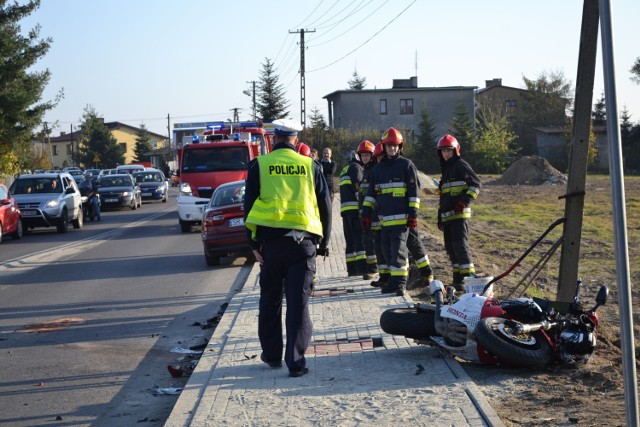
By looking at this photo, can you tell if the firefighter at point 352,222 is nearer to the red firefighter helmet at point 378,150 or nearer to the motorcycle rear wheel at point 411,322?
the red firefighter helmet at point 378,150

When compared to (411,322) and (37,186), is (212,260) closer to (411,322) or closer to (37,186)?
(411,322)

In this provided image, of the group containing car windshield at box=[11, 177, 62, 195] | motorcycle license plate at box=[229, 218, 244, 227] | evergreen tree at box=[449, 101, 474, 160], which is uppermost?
evergreen tree at box=[449, 101, 474, 160]

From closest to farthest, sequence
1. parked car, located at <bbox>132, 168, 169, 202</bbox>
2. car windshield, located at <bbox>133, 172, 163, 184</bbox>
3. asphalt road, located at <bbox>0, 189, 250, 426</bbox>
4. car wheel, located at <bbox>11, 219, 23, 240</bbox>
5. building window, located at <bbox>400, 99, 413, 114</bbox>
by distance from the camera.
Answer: asphalt road, located at <bbox>0, 189, 250, 426</bbox>
car wheel, located at <bbox>11, 219, 23, 240</bbox>
parked car, located at <bbox>132, 168, 169, 202</bbox>
car windshield, located at <bbox>133, 172, 163, 184</bbox>
building window, located at <bbox>400, 99, 413, 114</bbox>

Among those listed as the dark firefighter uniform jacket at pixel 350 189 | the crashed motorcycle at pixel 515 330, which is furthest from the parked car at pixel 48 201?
the crashed motorcycle at pixel 515 330

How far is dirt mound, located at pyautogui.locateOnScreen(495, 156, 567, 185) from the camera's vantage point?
51.5 meters

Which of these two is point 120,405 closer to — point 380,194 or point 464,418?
point 464,418

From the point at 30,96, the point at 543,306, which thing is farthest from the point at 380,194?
the point at 30,96

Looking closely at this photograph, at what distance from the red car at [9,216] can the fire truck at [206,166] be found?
4609 mm

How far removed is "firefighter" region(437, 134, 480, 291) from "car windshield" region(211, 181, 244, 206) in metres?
6.52

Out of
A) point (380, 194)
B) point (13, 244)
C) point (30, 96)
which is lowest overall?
point (13, 244)

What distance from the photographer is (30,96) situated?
137 ft

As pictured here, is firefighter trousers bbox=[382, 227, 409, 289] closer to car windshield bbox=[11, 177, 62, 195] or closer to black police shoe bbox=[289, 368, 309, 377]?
black police shoe bbox=[289, 368, 309, 377]

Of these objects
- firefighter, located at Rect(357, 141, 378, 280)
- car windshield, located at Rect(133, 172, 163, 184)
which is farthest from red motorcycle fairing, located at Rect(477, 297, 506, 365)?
car windshield, located at Rect(133, 172, 163, 184)

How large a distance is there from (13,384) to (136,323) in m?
3.12
